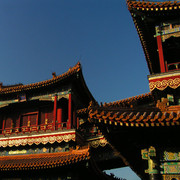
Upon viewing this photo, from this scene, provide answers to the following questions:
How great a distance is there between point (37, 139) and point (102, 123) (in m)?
9.67

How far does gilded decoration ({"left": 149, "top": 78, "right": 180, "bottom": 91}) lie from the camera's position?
8.78 meters

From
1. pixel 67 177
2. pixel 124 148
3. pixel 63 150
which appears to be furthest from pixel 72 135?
pixel 124 148

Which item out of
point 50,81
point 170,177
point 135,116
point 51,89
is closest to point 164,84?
point 135,116

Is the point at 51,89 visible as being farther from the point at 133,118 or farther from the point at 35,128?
the point at 133,118

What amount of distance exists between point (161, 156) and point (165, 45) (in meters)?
5.41

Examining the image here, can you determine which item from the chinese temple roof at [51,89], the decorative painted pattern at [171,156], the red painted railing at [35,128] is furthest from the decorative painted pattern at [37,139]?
the decorative painted pattern at [171,156]

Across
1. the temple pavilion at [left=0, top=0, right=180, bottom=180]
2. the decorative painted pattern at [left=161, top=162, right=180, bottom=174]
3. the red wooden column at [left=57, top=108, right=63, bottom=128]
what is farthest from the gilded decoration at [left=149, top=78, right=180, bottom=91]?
the red wooden column at [left=57, top=108, right=63, bottom=128]

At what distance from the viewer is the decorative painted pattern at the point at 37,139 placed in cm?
1542

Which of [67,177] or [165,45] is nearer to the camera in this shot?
[165,45]

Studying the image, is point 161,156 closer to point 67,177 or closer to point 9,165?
point 67,177

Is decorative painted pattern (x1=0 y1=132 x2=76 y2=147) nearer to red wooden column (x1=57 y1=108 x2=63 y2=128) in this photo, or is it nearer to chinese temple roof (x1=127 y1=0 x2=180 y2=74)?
red wooden column (x1=57 y1=108 x2=63 y2=128)

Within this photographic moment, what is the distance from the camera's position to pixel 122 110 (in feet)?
25.5

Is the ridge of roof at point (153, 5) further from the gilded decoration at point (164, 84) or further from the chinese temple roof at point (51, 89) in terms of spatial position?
the chinese temple roof at point (51, 89)

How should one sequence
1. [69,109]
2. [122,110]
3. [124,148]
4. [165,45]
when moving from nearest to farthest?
1. [122,110]
2. [124,148]
3. [165,45]
4. [69,109]
